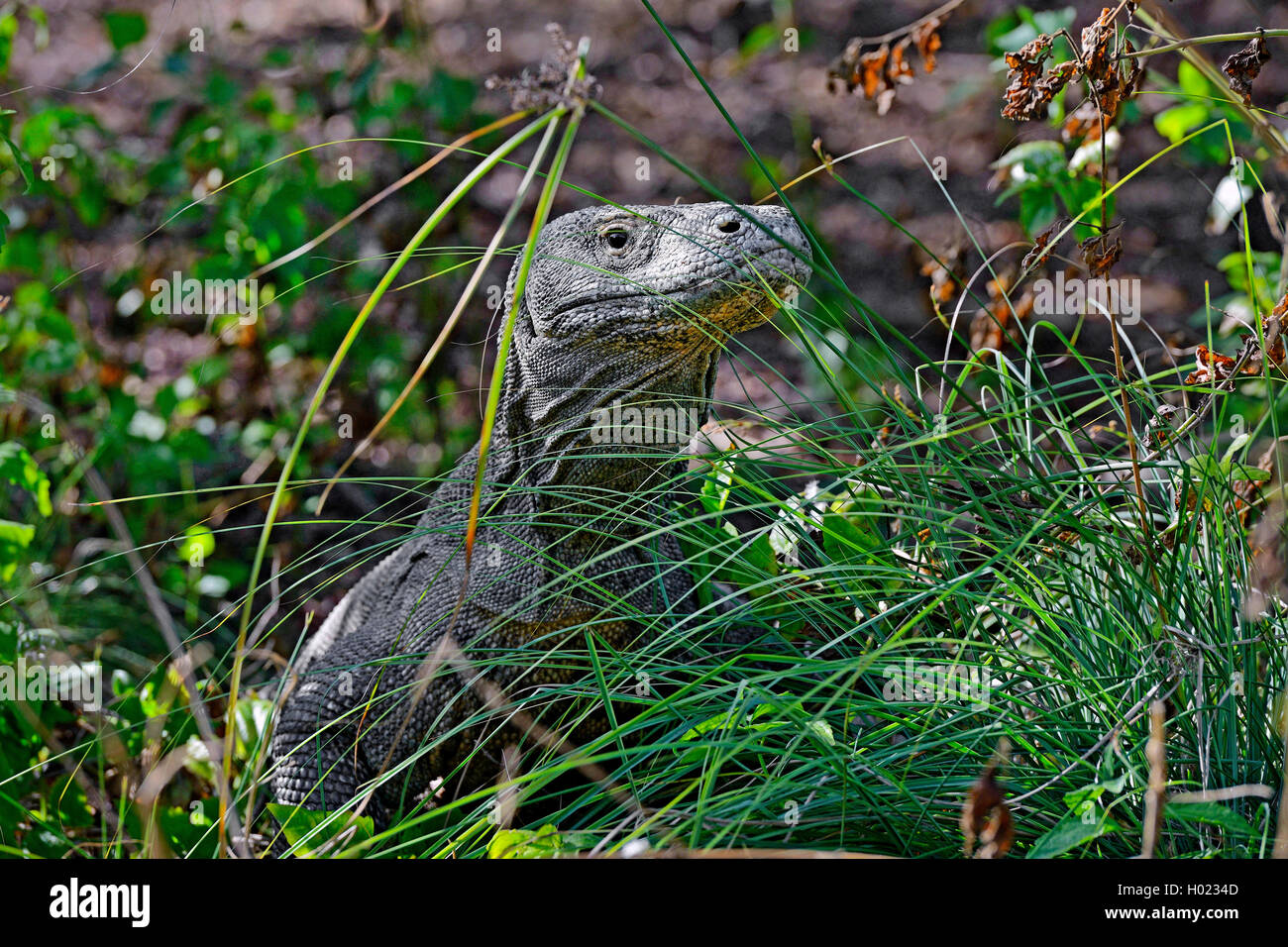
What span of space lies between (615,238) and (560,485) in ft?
2.01

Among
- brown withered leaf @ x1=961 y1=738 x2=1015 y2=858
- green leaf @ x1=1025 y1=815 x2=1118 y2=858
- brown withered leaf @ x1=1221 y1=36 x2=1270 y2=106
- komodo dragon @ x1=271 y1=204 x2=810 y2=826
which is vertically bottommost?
green leaf @ x1=1025 y1=815 x2=1118 y2=858

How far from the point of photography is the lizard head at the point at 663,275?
2.54 metres

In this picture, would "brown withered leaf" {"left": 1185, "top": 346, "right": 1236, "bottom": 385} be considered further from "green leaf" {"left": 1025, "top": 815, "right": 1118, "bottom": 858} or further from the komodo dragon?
"green leaf" {"left": 1025, "top": 815, "right": 1118, "bottom": 858}

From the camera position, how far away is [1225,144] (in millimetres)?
3807

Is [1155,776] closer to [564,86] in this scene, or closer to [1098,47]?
[564,86]

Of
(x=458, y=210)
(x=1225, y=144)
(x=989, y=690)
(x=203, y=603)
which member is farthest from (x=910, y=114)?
(x=989, y=690)

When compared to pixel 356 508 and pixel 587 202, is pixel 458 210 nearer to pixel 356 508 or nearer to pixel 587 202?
pixel 587 202

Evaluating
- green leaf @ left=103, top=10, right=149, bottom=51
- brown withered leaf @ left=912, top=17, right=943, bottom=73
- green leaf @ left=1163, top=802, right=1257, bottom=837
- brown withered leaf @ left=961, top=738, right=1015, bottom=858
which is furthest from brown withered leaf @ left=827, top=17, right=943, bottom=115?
green leaf @ left=103, top=10, right=149, bottom=51

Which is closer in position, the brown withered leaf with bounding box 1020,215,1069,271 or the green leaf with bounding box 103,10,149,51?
the brown withered leaf with bounding box 1020,215,1069,271

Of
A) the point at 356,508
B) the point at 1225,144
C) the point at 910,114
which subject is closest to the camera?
the point at 1225,144

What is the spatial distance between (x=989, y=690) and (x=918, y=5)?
702 centimetres

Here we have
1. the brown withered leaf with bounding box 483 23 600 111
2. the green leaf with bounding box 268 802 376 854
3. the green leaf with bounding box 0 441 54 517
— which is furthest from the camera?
the green leaf with bounding box 0 441 54 517

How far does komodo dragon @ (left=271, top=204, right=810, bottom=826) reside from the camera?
260cm

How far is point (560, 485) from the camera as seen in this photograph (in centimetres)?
269
